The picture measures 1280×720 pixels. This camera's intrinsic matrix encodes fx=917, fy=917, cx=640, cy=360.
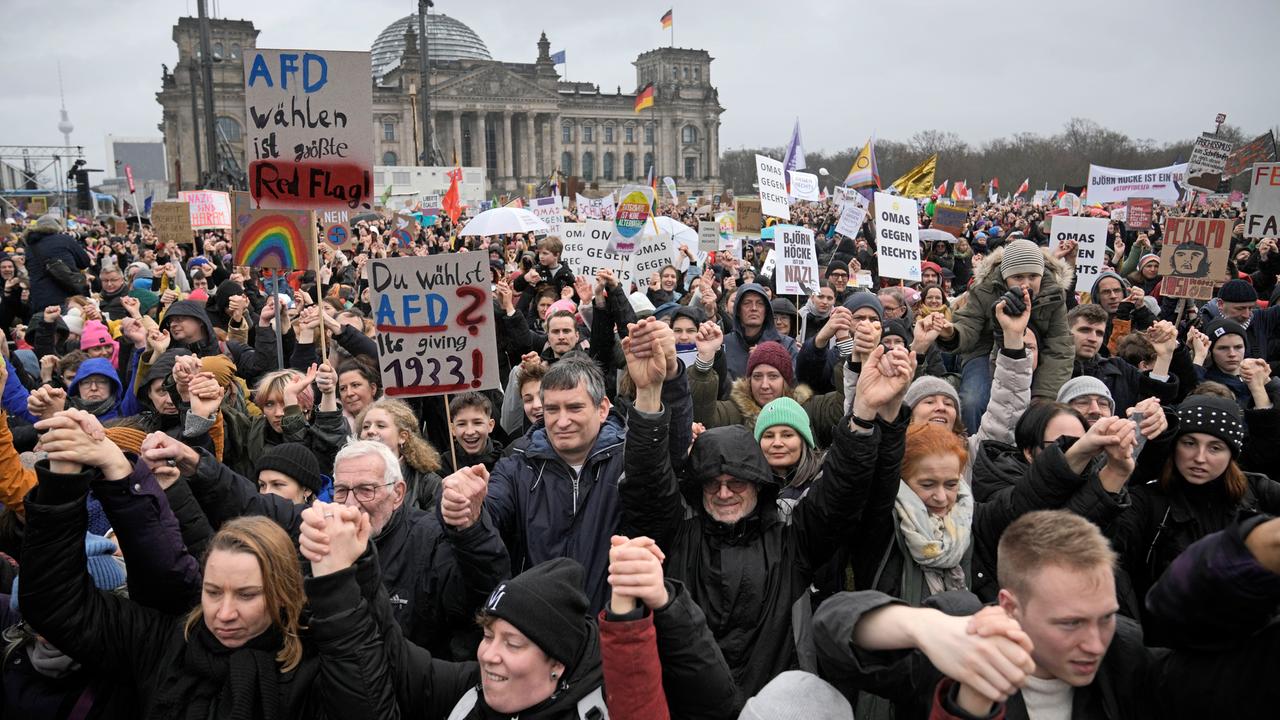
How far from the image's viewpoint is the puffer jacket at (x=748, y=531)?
273 centimetres

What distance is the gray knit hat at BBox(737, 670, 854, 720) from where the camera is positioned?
1.93 m

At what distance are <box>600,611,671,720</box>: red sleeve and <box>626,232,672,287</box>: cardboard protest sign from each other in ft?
25.1

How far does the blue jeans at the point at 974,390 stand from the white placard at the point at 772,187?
654 centimetres

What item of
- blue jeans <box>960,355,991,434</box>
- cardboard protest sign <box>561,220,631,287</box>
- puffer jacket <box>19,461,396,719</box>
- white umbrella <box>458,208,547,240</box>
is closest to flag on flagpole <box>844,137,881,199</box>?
white umbrella <box>458,208,547,240</box>

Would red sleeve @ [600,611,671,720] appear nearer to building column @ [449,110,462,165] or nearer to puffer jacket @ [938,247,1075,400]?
puffer jacket @ [938,247,1075,400]

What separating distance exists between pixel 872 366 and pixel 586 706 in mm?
1238

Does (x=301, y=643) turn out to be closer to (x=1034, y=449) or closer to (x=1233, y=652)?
(x=1233, y=652)

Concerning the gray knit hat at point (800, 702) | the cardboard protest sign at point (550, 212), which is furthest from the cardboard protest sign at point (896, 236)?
the cardboard protest sign at point (550, 212)

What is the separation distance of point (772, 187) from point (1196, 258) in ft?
18.3

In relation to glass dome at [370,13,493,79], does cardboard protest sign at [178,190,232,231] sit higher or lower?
lower

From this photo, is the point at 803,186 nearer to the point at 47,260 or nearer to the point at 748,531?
the point at 47,260

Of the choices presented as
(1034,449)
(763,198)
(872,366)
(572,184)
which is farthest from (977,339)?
(572,184)

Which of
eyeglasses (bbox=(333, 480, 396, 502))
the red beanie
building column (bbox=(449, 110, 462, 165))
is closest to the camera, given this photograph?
eyeglasses (bbox=(333, 480, 396, 502))

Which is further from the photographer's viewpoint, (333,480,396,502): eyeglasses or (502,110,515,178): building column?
(502,110,515,178): building column
